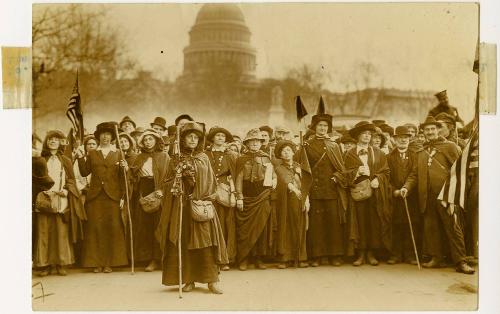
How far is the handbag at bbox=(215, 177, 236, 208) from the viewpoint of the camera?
20.6ft

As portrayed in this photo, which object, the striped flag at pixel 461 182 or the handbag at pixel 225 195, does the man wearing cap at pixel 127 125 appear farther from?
the striped flag at pixel 461 182

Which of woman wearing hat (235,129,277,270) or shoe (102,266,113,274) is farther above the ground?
woman wearing hat (235,129,277,270)

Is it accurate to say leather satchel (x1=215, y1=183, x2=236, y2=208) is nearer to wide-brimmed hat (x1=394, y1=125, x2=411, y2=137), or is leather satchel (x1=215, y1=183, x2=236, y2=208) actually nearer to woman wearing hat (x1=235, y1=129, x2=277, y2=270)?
woman wearing hat (x1=235, y1=129, x2=277, y2=270)

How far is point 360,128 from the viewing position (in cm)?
640

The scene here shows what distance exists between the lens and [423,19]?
6422 mm

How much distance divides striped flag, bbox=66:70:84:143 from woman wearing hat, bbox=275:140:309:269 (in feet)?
6.37

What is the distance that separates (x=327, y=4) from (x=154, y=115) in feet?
6.64

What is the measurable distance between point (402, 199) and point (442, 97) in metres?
1.09

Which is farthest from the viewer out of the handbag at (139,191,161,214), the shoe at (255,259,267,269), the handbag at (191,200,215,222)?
the shoe at (255,259,267,269)

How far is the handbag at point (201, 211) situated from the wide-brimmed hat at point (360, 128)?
1.59 m

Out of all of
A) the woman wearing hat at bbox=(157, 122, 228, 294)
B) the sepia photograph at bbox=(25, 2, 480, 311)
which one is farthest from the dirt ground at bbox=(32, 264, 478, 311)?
the woman wearing hat at bbox=(157, 122, 228, 294)

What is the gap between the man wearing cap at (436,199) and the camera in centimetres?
639

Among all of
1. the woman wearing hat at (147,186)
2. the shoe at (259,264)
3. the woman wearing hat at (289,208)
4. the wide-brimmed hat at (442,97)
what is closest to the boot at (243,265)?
the shoe at (259,264)

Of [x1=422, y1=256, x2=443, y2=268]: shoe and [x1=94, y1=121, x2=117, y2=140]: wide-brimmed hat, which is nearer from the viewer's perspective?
[x1=94, y1=121, x2=117, y2=140]: wide-brimmed hat
